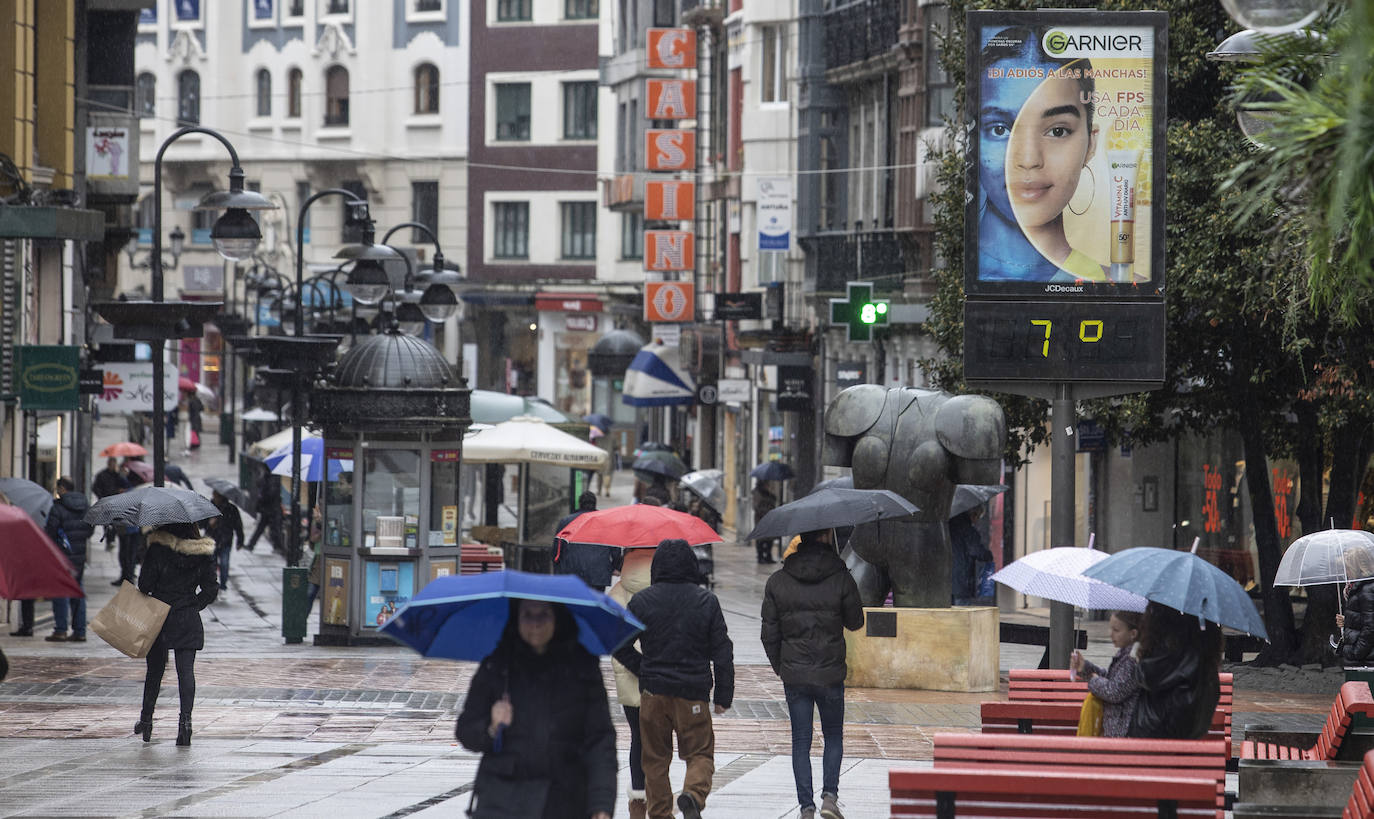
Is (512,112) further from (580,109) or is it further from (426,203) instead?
(426,203)

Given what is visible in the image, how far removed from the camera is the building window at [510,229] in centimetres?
7425

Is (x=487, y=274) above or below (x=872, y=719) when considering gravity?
above

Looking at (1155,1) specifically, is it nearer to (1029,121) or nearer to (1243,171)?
(1029,121)

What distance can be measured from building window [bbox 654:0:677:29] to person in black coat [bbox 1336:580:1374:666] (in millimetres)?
43081

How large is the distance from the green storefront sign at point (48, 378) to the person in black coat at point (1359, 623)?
594 inches

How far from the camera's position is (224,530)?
2970cm

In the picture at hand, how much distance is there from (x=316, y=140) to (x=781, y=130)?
34643 millimetres

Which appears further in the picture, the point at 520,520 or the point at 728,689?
the point at 520,520

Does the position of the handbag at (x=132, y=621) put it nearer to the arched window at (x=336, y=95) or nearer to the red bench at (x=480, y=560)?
the red bench at (x=480, y=560)

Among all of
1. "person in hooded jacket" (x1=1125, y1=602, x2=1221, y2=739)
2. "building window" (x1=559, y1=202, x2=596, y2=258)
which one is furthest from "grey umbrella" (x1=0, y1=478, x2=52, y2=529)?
"building window" (x1=559, y1=202, x2=596, y2=258)

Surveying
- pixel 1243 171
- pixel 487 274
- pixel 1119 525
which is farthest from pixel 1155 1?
pixel 487 274

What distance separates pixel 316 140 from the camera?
76.9m

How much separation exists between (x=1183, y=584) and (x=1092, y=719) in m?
0.94

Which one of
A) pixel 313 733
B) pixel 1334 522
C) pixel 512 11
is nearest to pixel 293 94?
pixel 512 11
